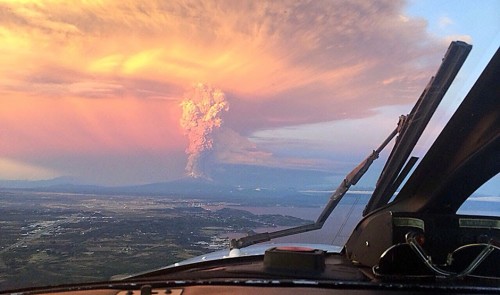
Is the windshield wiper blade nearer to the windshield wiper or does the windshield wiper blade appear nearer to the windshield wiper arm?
the windshield wiper

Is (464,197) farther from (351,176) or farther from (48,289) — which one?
(48,289)

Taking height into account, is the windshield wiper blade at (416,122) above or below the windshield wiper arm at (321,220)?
above

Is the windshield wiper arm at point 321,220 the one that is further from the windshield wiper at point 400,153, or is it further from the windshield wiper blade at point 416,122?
the windshield wiper blade at point 416,122

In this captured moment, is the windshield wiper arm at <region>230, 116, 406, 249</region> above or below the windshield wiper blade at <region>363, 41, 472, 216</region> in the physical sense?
below

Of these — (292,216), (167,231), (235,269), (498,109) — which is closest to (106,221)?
(167,231)

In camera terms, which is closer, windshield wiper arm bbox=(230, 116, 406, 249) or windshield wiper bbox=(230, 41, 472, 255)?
windshield wiper bbox=(230, 41, 472, 255)

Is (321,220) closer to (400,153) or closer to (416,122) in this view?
(400,153)

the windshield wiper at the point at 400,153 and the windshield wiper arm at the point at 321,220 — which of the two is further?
the windshield wiper arm at the point at 321,220

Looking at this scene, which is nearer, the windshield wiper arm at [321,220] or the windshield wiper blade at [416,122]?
the windshield wiper blade at [416,122]

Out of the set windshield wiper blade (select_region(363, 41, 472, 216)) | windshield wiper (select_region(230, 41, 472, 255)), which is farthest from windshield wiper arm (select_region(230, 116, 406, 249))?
windshield wiper blade (select_region(363, 41, 472, 216))

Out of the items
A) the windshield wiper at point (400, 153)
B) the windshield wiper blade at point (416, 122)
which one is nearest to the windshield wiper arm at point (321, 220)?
the windshield wiper at point (400, 153)

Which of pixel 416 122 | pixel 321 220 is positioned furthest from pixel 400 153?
pixel 321 220
